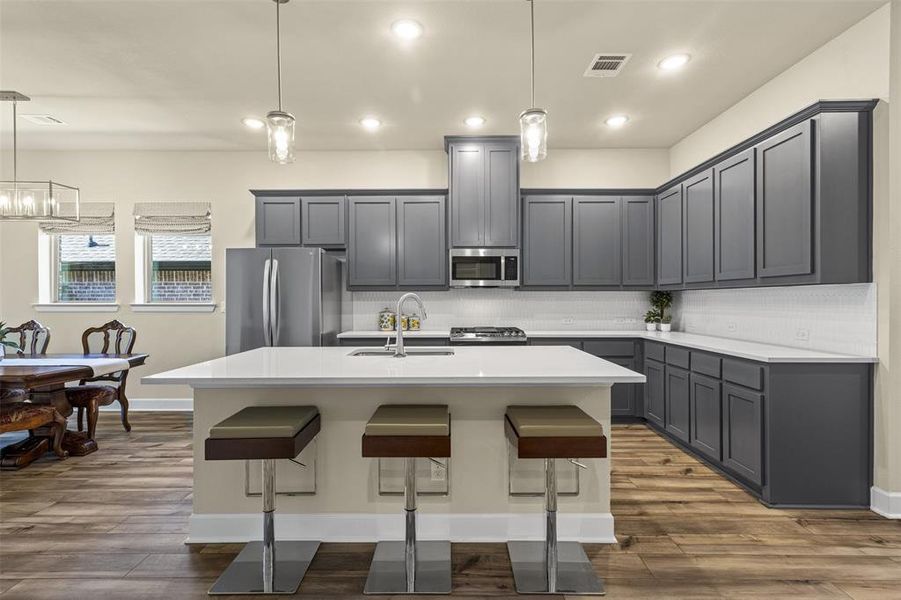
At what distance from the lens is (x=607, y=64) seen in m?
3.44

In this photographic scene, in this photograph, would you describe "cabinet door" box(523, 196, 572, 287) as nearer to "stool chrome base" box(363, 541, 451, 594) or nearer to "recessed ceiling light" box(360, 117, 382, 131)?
"recessed ceiling light" box(360, 117, 382, 131)

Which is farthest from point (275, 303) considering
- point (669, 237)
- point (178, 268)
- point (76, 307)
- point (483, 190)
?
point (669, 237)

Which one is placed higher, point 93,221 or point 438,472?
point 93,221

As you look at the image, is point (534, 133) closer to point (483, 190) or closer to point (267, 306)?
point (483, 190)

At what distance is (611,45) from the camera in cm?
320

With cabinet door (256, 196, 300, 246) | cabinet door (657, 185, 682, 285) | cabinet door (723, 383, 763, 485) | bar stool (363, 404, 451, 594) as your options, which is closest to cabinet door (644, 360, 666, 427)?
cabinet door (657, 185, 682, 285)

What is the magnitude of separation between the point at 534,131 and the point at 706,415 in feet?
8.50

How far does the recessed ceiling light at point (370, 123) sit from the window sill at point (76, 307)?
143 inches

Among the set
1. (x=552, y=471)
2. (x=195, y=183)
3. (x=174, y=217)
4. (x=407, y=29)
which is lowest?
(x=552, y=471)

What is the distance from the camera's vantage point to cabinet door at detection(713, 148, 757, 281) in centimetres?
341

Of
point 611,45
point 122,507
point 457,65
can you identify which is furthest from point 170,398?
point 611,45

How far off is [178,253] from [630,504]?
5401 mm

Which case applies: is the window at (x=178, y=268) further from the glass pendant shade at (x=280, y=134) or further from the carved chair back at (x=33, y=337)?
the glass pendant shade at (x=280, y=134)

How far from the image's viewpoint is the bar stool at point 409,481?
80.4 inches
